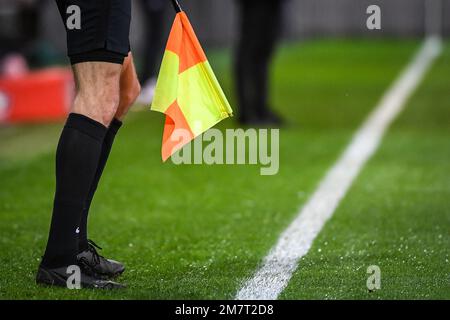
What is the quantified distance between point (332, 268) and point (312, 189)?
92.6 inches

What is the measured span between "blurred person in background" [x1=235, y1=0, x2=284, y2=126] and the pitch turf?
246mm

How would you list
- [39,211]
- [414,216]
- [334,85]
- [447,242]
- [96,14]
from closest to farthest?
[96,14], [447,242], [414,216], [39,211], [334,85]

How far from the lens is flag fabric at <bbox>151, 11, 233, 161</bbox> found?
4.57 m

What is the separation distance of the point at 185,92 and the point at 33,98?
261 inches

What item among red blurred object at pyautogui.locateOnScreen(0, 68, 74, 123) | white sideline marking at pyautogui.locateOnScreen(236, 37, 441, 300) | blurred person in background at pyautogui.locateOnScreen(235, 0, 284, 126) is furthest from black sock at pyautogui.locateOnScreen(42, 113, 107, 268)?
red blurred object at pyautogui.locateOnScreen(0, 68, 74, 123)

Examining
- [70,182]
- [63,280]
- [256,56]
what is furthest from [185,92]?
[256,56]

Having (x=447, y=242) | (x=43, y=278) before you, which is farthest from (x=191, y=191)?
(x=43, y=278)

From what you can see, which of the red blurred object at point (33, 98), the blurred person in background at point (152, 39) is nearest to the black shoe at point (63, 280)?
the red blurred object at point (33, 98)

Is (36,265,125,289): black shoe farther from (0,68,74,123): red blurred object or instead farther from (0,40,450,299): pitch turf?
(0,68,74,123): red blurred object

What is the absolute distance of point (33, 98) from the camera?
1102 cm

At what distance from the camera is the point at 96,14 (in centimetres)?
431

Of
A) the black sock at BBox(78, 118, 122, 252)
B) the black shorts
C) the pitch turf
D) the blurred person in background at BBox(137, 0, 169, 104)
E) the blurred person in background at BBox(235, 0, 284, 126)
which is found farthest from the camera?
the blurred person in background at BBox(137, 0, 169, 104)

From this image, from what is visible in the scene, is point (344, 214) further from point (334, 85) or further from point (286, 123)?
point (334, 85)

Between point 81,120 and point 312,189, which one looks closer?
point 81,120
